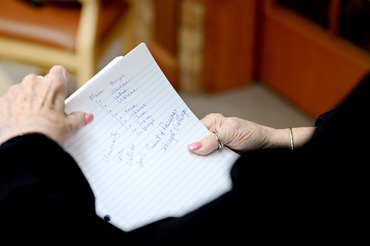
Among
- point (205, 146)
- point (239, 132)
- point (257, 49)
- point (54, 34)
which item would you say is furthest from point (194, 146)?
point (257, 49)

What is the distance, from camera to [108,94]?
2.03ft

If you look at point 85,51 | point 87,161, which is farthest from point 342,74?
point 87,161

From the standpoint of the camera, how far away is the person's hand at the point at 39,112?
1.82 feet

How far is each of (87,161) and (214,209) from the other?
0.77 feet

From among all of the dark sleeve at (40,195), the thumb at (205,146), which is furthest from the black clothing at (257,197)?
the thumb at (205,146)

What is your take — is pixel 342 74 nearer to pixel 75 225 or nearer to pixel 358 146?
pixel 358 146

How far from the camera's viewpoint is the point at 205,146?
702mm

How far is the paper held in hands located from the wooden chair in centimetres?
82

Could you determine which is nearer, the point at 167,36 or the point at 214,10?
the point at 214,10

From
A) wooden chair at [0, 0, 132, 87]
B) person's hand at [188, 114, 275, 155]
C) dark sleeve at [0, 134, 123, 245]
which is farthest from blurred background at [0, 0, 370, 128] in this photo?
dark sleeve at [0, 134, 123, 245]

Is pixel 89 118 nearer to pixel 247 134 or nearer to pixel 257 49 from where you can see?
pixel 247 134

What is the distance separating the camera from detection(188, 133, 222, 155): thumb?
70 centimetres

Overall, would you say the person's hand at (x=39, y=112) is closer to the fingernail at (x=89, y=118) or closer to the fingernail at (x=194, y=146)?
the fingernail at (x=89, y=118)

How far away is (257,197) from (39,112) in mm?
364
